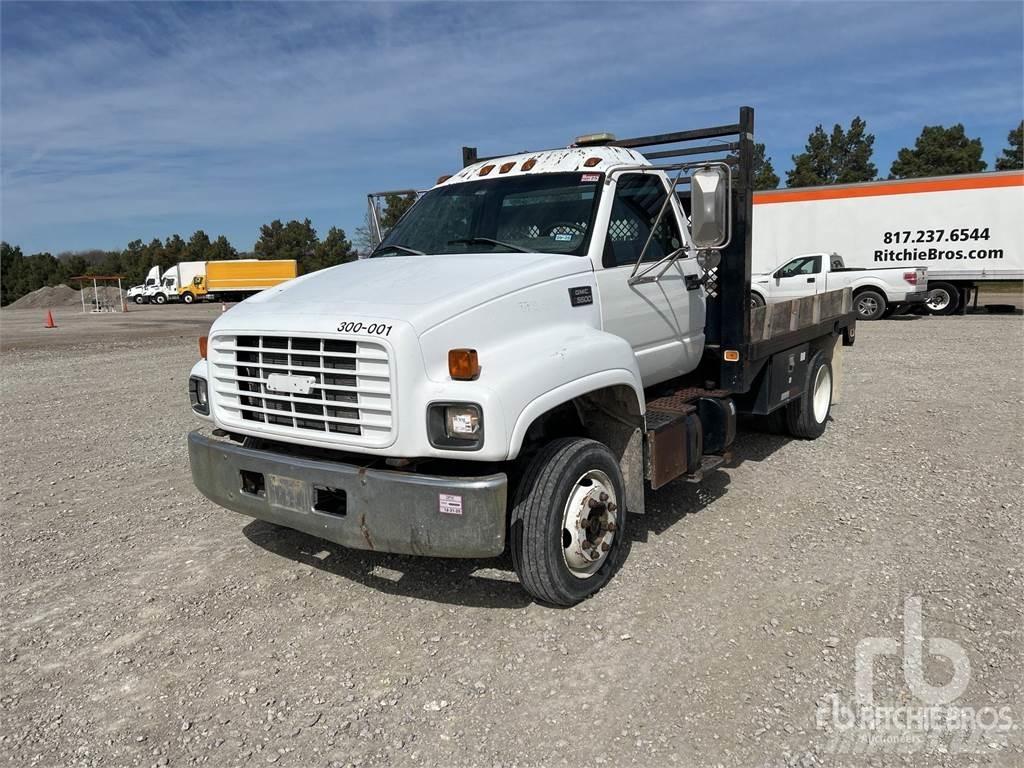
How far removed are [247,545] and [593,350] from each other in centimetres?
259

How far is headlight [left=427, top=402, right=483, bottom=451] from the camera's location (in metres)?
3.35

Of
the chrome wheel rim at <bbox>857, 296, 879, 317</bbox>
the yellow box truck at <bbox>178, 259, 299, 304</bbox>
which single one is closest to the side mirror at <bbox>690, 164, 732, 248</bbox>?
the chrome wheel rim at <bbox>857, 296, 879, 317</bbox>

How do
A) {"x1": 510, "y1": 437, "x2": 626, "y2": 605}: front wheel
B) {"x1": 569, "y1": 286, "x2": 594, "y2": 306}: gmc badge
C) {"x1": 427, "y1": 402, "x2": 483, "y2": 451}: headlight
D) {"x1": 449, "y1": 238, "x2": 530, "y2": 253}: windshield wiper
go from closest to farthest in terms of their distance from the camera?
{"x1": 427, "y1": 402, "x2": 483, "y2": 451}: headlight < {"x1": 510, "y1": 437, "x2": 626, "y2": 605}: front wheel < {"x1": 569, "y1": 286, "x2": 594, "y2": 306}: gmc badge < {"x1": 449, "y1": 238, "x2": 530, "y2": 253}: windshield wiper

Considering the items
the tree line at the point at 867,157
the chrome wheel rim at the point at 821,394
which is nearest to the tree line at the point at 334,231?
the tree line at the point at 867,157

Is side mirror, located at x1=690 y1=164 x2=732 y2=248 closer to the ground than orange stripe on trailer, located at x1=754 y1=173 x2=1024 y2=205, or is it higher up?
closer to the ground

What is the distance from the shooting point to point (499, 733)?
2986 mm

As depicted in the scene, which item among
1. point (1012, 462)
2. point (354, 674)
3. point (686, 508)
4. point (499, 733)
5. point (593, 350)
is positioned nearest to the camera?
point (499, 733)

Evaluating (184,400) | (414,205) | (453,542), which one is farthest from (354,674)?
(184,400)

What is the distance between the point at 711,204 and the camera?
14.2 feet

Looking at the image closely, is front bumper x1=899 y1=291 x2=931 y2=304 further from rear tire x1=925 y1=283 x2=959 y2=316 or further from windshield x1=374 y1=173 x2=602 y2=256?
windshield x1=374 y1=173 x2=602 y2=256

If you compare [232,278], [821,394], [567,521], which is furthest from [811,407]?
[232,278]

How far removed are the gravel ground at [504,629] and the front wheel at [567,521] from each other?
0.18 metres

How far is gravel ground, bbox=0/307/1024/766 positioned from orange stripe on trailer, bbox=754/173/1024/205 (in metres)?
15.8

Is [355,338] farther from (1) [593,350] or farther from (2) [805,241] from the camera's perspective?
(2) [805,241]
